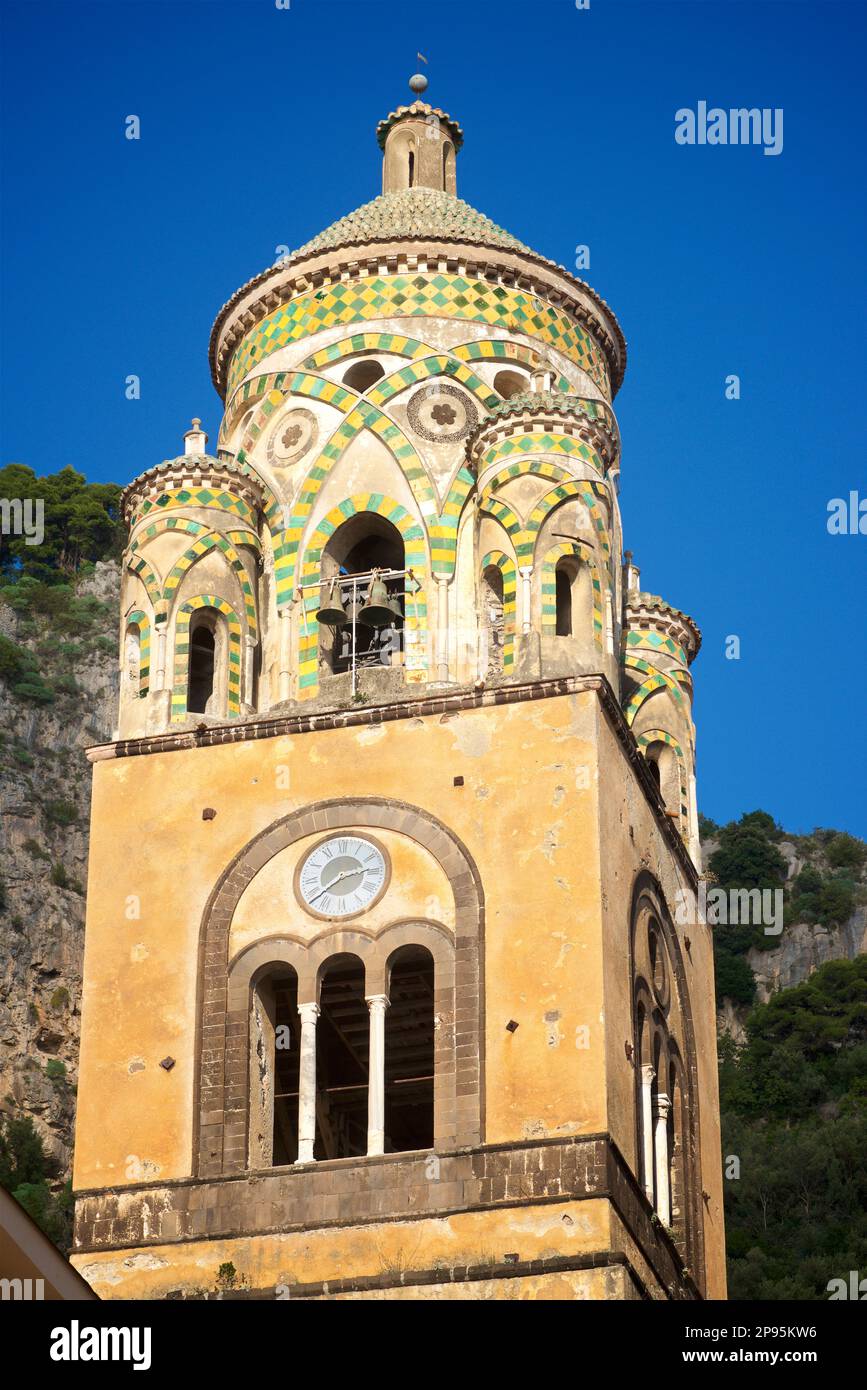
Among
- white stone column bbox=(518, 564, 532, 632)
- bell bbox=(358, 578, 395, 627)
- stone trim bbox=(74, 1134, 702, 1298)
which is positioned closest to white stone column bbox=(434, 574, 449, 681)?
bell bbox=(358, 578, 395, 627)

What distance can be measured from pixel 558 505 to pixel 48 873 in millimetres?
29748

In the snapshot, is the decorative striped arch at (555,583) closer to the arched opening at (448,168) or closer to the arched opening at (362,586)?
the arched opening at (362,586)

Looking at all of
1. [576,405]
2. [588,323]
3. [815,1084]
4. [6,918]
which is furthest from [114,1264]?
[815,1084]

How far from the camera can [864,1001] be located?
66.4 m

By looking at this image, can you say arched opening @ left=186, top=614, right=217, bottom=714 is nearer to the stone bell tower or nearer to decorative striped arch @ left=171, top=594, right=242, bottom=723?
the stone bell tower

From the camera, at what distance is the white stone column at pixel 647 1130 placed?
28688 millimetres

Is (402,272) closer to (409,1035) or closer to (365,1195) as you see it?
(409,1035)

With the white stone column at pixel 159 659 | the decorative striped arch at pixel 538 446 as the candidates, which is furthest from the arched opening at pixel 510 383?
the white stone column at pixel 159 659

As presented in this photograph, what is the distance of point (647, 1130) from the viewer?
2903cm

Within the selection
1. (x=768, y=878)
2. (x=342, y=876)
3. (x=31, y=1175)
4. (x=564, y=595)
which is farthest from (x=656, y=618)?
(x=768, y=878)

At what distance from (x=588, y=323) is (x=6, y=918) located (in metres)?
26.4

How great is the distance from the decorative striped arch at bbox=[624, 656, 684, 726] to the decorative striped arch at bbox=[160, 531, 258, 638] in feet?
14.5
